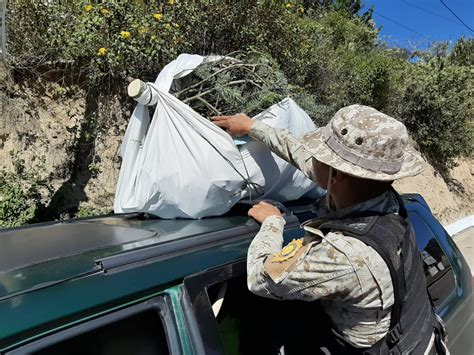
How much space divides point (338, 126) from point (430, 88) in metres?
9.30

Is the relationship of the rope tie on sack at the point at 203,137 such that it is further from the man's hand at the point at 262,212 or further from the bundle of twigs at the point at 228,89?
the bundle of twigs at the point at 228,89

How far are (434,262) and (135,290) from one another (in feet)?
6.64

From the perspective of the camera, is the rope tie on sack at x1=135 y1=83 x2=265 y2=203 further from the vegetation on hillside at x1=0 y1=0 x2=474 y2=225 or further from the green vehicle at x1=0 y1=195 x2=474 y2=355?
the vegetation on hillside at x1=0 y1=0 x2=474 y2=225

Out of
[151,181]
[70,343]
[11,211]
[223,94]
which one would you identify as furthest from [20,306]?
[11,211]

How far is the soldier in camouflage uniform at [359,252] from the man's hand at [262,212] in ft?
0.84

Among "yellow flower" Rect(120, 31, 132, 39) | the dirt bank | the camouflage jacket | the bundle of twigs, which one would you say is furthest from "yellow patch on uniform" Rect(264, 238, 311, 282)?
the dirt bank

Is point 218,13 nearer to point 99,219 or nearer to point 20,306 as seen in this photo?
point 99,219

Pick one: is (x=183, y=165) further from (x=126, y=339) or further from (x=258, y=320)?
(x=126, y=339)

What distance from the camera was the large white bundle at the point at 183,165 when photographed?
198 cm

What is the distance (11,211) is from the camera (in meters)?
3.99

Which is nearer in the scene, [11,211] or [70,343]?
[70,343]

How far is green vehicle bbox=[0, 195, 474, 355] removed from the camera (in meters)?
1.09

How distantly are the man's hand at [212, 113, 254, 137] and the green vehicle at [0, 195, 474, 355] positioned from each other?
40 cm

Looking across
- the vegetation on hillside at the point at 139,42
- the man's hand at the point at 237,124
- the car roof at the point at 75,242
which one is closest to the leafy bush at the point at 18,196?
the vegetation on hillside at the point at 139,42
